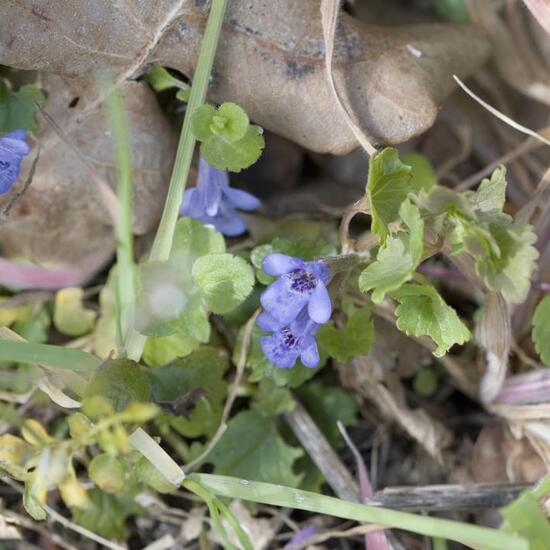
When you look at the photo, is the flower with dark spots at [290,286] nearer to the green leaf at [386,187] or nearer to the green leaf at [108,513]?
the green leaf at [386,187]

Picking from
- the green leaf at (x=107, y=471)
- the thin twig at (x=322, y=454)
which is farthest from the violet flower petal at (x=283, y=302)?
the thin twig at (x=322, y=454)

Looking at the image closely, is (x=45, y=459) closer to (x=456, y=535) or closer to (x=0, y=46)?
(x=456, y=535)

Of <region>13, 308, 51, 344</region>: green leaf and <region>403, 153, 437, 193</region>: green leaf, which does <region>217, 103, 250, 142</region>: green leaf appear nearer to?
<region>403, 153, 437, 193</region>: green leaf

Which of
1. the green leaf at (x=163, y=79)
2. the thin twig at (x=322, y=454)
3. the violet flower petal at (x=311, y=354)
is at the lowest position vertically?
the thin twig at (x=322, y=454)

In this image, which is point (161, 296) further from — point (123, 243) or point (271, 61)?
point (271, 61)

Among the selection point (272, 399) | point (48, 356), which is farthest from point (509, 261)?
point (48, 356)

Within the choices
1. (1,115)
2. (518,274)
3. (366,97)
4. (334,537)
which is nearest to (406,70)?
(366,97)

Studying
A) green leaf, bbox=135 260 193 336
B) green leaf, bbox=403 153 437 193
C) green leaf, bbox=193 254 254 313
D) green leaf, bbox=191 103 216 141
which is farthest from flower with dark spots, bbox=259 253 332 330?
green leaf, bbox=403 153 437 193
